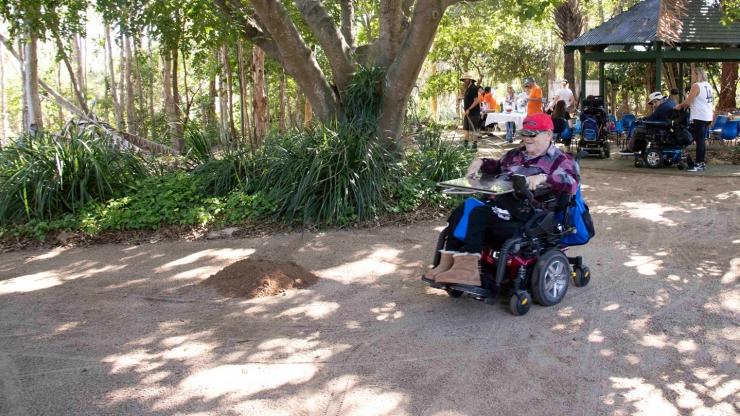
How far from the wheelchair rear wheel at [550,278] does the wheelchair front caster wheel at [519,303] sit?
0.12 m

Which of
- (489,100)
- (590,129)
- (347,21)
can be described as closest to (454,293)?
(347,21)

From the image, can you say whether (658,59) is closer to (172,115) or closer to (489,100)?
(489,100)

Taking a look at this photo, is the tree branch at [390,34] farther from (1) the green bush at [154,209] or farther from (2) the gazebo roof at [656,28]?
(2) the gazebo roof at [656,28]

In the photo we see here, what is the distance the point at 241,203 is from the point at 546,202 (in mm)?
4690

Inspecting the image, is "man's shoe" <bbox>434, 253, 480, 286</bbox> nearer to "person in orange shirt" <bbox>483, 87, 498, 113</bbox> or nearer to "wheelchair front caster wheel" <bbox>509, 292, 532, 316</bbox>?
"wheelchair front caster wheel" <bbox>509, 292, 532, 316</bbox>

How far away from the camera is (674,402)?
398 cm

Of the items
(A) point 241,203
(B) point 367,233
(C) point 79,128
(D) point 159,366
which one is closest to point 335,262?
(B) point 367,233

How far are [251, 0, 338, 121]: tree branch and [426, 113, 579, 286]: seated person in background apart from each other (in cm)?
458

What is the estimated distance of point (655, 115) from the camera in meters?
12.2

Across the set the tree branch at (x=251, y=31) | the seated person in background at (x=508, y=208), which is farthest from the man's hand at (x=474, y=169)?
the tree branch at (x=251, y=31)

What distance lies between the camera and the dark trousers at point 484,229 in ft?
17.4

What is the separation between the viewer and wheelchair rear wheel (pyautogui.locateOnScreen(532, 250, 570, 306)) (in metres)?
5.40

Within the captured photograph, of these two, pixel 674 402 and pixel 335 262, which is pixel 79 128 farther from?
pixel 674 402

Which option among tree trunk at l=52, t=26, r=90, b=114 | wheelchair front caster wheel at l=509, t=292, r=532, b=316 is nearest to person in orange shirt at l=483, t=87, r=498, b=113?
tree trunk at l=52, t=26, r=90, b=114
